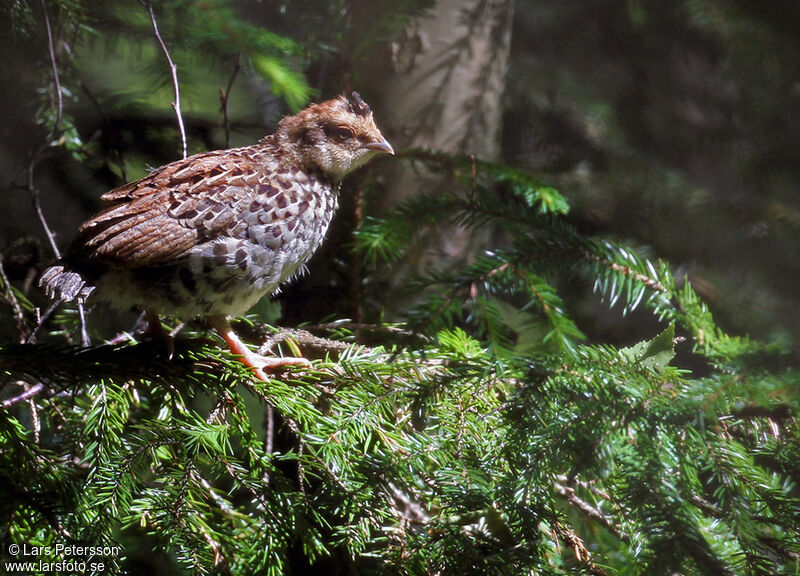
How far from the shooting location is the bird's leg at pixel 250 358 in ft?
4.53

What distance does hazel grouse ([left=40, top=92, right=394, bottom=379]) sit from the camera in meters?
1.29

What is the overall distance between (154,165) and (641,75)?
1547 millimetres

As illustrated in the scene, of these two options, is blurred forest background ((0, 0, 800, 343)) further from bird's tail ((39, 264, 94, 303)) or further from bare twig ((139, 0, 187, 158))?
bird's tail ((39, 264, 94, 303))

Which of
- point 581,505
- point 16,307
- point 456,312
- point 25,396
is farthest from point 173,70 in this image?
point 581,505

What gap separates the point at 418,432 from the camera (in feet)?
3.87

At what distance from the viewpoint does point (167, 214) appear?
1.31 meters

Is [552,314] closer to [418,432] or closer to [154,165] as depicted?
[418,432]

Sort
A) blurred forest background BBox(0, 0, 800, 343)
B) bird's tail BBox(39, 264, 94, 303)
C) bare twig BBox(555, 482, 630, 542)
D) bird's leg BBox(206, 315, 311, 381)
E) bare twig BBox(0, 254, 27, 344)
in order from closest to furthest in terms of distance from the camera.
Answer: bare twig BBox(555, 482, 630, 542)
bird's tail BBox(39, 264, 94, 303)
bird's leg BBox(206, 315, 311, 381)
blurred forest background BBox(0, 0, 800, 343)
bare twig BBox(0, 254, 27, 344)

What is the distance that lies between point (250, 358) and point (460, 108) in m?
1.03

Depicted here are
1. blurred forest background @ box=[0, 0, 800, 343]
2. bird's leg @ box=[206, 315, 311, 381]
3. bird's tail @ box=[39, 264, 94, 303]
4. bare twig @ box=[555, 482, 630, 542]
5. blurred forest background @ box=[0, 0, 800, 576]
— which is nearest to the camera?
blurred forest background @ box=[0, 0, 800, 576]

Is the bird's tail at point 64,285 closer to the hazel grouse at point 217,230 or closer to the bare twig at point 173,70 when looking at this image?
the hazel grouse at point 217,230

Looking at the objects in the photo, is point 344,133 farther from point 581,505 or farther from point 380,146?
point 581,505

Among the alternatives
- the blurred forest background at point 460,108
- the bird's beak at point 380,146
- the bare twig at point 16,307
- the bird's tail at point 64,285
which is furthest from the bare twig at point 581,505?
the bare twig at point 16,307

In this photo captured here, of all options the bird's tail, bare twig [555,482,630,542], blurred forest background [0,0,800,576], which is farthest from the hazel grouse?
bare twig [555,482,630,542]
